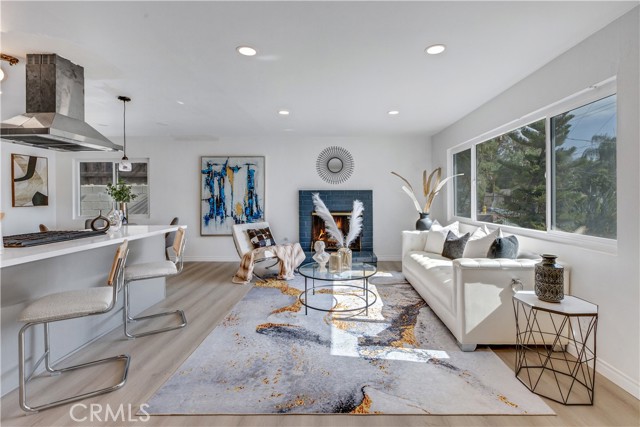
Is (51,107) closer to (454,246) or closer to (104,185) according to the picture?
(104,185)

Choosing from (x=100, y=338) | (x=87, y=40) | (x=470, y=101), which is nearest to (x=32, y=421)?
(x=100, y=338)

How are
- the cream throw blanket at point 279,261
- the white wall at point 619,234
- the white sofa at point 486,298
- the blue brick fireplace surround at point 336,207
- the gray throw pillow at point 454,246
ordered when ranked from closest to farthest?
the white wall at point 619,234, the white sofa at point 486,298, the gray throw pillow at point 454,246, the cream throw blanket at point 279,261, the blue brick fireplace surround at point 336,207

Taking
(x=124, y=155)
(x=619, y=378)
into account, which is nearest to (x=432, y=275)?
(x=619, y=378)

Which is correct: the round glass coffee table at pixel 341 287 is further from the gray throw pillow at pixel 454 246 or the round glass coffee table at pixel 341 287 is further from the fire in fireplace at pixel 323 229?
the fire in fireplace at pixel 323 229

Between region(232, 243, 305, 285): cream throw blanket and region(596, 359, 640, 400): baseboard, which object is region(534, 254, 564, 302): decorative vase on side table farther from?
region(232, 243, 305, 285): cream throw blanket

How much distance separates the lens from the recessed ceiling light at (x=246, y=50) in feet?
7.51

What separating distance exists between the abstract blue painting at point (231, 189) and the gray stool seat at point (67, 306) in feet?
12.2

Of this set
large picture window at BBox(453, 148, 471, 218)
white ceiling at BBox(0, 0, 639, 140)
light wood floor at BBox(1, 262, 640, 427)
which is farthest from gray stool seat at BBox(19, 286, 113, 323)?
large picture window at BBox(453, 148, 471, 218)

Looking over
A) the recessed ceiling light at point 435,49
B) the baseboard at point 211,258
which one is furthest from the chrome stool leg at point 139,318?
the recessed ceiling light at point 435,49

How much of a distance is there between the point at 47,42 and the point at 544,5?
11.2 ft

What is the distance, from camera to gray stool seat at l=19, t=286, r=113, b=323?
1683 mm

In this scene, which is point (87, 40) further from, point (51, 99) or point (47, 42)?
point (51, 99)

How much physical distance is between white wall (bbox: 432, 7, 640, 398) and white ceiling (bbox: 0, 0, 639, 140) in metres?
0.14

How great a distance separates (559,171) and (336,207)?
3.41 m
